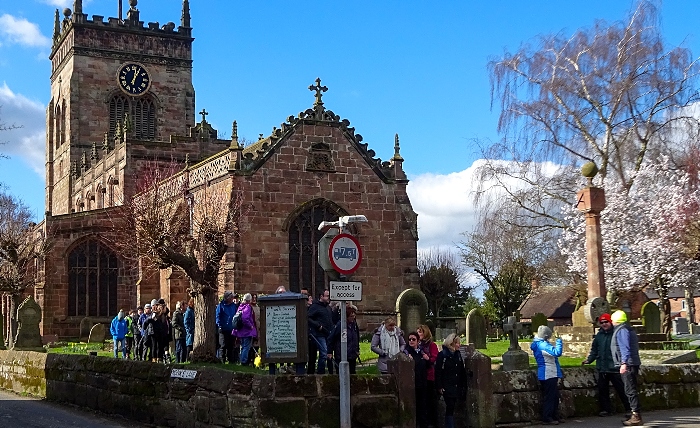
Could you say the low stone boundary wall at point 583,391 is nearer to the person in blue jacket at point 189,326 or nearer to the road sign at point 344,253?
the road sign at point 344,253

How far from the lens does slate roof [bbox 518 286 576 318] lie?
205 ft

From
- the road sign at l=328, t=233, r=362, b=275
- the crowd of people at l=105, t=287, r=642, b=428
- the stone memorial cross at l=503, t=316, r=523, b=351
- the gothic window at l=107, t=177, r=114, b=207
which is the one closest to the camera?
the road sign at l=328, t=233, r=362, b=275

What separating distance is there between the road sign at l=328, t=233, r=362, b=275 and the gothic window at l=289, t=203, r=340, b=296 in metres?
20.0

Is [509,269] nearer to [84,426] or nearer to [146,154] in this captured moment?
[146,154]

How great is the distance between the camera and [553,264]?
4409cm

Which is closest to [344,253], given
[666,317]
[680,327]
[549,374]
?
[549,374]

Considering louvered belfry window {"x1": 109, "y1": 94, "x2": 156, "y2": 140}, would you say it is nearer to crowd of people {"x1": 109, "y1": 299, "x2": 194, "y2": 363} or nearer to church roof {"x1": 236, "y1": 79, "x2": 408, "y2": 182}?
church roof {"x1": 236, "y1": 79, "x2": 408, "y2": 182}

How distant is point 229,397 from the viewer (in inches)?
475

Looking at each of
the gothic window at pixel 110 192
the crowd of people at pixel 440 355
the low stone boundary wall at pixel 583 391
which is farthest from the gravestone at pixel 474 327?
the gothic window at pixel 110 192

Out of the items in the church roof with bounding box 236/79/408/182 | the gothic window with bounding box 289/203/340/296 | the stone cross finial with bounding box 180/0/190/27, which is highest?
the stone cross finial with bounding box 180/0/190/27

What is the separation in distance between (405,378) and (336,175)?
2078 centimetres

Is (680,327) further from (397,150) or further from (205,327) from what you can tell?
(205,327)

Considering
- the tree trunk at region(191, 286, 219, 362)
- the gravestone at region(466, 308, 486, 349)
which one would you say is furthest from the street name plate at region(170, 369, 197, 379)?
the gravestone at region(466, 308, 486, 349)

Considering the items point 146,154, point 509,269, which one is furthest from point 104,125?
point 509,269
